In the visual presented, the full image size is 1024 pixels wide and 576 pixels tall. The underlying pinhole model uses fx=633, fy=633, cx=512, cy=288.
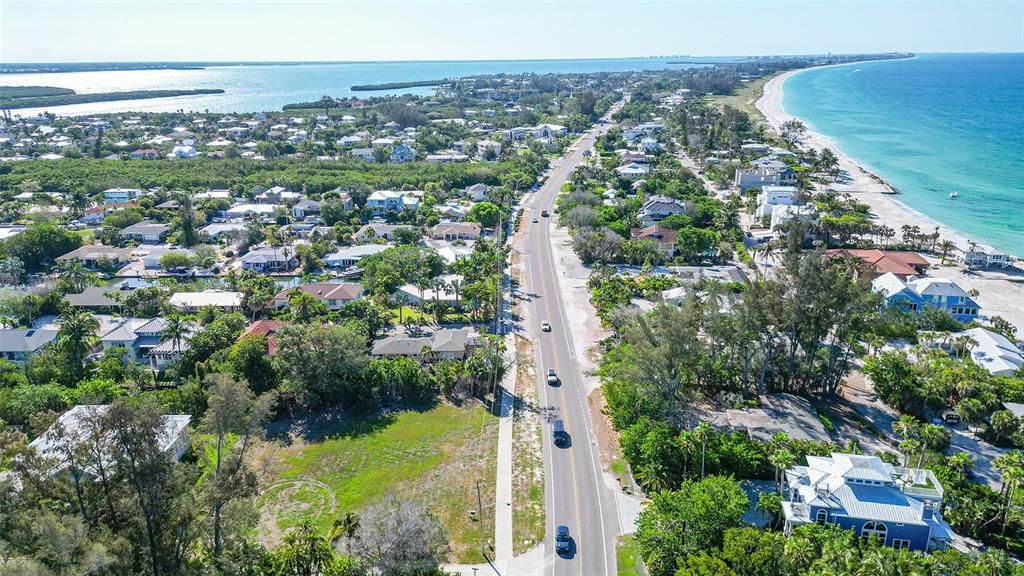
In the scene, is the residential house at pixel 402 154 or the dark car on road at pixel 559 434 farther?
the residential house at pixel 402 154

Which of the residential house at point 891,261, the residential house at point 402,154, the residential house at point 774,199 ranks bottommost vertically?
the residential house at point 891,261

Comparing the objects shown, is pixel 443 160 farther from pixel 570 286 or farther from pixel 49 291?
pixel 49 291

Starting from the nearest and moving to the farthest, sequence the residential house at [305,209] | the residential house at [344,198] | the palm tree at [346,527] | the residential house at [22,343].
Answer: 1. the palm tree at [346,527]
2. the residential house at [22,343]
3. the residential house at [305,209]
4. the residential house at [344,198]

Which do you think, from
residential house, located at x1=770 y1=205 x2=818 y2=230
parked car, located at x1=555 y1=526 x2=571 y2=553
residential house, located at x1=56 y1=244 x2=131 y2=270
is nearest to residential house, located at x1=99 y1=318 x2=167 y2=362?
residential house, located at x1=56 y1=244 x2=131 y2=270

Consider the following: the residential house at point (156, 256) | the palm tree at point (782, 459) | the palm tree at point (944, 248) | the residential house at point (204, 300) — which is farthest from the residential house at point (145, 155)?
the palm tree at point (944, 248)

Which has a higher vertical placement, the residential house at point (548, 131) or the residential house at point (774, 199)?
the residential house at point (548, 131)

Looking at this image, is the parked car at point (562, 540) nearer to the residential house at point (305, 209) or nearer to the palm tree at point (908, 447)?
the palm tree at point (908, 447)

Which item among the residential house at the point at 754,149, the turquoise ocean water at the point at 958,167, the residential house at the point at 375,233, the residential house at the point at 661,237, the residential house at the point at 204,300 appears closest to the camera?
the residential house at the point at 204,300
